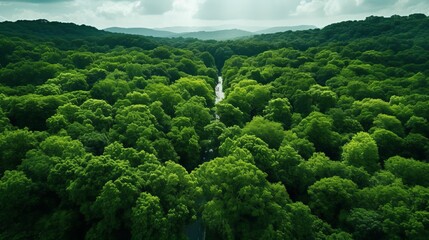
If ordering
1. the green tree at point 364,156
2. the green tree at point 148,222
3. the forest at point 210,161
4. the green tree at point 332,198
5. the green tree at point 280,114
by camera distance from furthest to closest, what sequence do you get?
1. the green tree at point 280,114
2. the green tree at point 364,156
3. the green tree at point 332,198
4. the forest at point 210,161
5. the green tree at point 148,222

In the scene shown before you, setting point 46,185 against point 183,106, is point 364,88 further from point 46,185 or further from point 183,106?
point 46,185

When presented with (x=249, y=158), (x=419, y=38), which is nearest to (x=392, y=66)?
(x=419, y=38)

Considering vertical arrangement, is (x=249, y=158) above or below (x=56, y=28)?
below

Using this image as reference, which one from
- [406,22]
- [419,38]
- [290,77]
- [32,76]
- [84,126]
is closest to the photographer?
[84,126]

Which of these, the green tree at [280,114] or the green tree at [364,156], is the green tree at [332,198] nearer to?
the green tree at [364,156]

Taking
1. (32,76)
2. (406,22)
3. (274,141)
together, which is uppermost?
(406,22)

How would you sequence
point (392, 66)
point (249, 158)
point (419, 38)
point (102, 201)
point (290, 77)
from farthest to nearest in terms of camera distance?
point (419, 38)
point (392, 66)
point (290, 77)
point (249, 158)
point (102, 201)

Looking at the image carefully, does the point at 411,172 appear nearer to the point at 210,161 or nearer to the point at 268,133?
the point at 268,133

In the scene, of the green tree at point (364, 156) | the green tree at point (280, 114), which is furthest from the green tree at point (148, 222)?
the green tree at point (280, 114)

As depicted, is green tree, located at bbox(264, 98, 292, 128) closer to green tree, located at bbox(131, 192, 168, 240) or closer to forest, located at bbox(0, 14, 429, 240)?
forest, located at bbox(0, 14, 429, 240)
